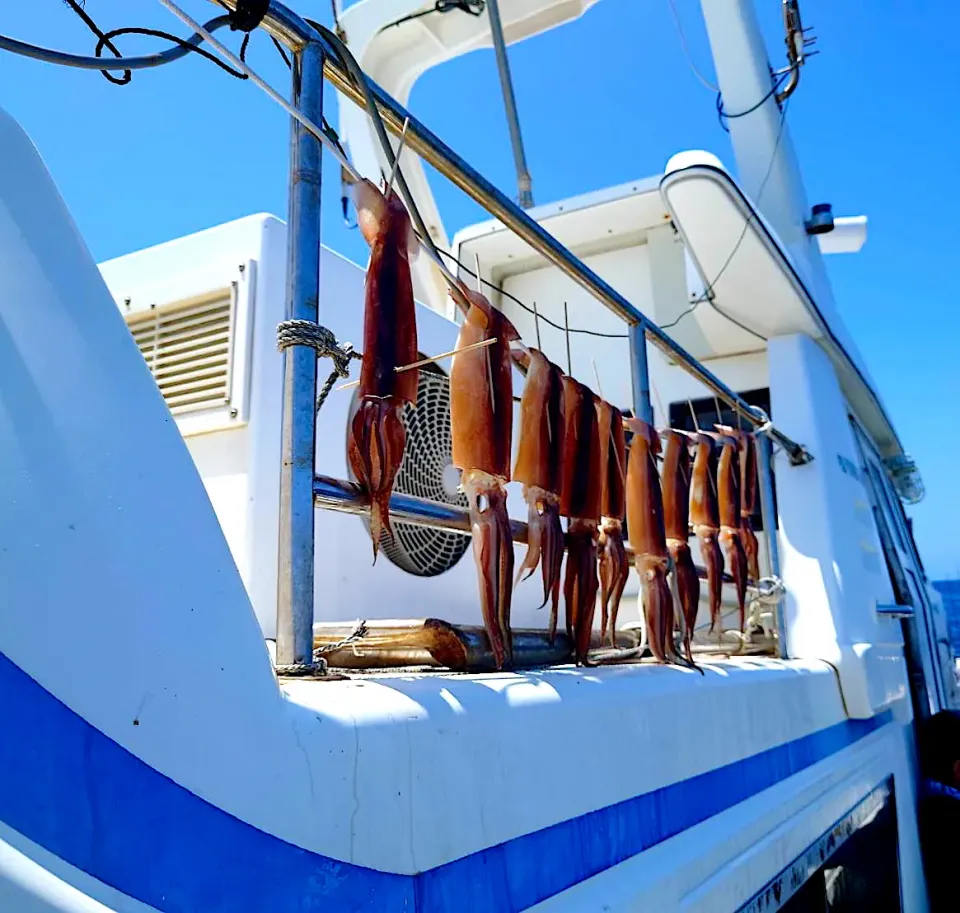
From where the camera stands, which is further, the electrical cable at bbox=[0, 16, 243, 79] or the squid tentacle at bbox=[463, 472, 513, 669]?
the squid tentacle at bbox=[463, 472, 513, 669]

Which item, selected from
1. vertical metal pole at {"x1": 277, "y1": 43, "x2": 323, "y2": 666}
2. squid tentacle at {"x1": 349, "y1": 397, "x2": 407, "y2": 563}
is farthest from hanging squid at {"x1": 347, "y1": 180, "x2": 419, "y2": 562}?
vertical metal pole at {"x1": 277, "y1": 43, "x2": 323, "y2": 666}

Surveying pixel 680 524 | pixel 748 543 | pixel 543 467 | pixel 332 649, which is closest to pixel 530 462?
pixel 543 467

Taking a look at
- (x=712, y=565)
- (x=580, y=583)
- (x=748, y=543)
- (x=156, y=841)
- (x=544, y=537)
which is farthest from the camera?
(x=748, y=543)

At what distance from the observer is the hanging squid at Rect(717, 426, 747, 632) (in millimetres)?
3141

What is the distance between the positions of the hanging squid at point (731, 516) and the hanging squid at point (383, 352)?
2071mm

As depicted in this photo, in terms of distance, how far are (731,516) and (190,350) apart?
2.05m

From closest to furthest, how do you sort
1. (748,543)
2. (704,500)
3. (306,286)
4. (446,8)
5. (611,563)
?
(306,286) → (611,563) → (704,500) → (748,543) → (446,8)

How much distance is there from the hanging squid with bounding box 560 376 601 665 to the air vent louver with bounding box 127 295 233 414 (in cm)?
117

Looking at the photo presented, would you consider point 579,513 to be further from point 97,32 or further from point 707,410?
point 707,410

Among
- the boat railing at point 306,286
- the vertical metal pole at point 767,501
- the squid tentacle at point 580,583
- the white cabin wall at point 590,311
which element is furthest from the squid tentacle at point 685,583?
the white cabin wall at point 590,311

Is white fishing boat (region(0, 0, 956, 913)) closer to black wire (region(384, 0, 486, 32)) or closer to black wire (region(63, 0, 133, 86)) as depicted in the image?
black wire (region(63, 0, 133, 86))

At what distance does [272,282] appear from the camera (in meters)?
2.65

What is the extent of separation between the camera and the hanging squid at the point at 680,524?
2439 millimetres

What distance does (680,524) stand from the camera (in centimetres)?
256
